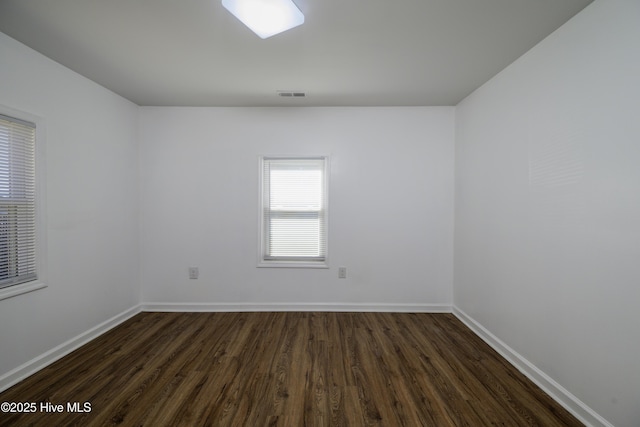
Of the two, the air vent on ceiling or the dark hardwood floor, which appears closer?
the dark hardwood floor

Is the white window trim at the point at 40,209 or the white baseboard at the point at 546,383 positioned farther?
the white window trim at the point at 40,209

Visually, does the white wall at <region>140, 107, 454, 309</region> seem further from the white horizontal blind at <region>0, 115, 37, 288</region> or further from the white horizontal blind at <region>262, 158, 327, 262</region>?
the white horizontal blind at <region>0, 115, 37, 288</region>

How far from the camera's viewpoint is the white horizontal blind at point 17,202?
1.85m

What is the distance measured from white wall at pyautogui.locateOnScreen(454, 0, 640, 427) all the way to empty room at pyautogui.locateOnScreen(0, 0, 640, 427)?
0.5 inches

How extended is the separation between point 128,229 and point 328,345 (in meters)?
2.62

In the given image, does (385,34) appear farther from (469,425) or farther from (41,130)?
(41,130)

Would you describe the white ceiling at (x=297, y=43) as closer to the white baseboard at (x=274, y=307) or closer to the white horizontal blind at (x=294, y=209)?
the white horizontal blind at (x=294, y=209)

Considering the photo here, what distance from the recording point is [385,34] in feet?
6.01

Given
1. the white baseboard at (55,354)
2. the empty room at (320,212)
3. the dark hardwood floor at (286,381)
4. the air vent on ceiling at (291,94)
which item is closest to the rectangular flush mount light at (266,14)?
the empty room at (320,212)

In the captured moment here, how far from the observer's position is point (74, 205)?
236cm

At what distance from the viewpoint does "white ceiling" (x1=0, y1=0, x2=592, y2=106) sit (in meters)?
1.60

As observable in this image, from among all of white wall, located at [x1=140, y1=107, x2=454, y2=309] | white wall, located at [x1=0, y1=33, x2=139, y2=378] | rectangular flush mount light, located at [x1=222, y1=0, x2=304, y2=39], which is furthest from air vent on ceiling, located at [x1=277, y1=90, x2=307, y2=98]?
white wall, located at [x1=0, y1=33, x2=139, y2=378]

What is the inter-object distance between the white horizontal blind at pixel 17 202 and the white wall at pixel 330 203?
1.18 m

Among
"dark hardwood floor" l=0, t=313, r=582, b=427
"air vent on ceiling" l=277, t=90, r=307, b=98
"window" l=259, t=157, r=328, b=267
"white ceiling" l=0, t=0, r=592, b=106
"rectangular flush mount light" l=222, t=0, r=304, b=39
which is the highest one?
"air vent on ceiling" l=277, t=90, r=307, b=98
